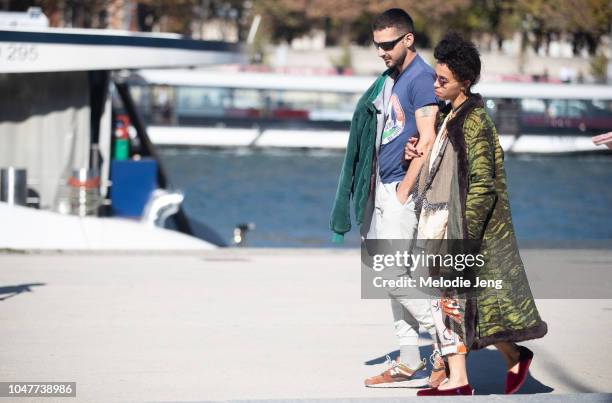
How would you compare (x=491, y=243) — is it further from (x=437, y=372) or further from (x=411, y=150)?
(x=437, y=372)

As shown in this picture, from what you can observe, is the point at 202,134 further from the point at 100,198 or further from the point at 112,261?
the point at 112,261

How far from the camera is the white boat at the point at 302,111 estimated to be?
54.8m

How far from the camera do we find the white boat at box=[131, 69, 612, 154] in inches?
2159

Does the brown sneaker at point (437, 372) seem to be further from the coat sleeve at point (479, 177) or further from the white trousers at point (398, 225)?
the coat sleeve at point (479, 177)

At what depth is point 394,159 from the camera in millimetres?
6270

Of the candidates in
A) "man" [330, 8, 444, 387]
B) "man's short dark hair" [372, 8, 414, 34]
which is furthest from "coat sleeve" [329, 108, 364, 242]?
"man's short dark hair" [372, 8, 414, 34]

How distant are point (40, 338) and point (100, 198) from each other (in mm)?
7434

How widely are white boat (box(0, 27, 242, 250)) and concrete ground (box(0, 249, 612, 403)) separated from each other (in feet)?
7.82

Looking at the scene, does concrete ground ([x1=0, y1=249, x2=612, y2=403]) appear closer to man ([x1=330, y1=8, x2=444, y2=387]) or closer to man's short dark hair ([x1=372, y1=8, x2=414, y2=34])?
man ([x1=330, y1=8, x2=444, y2=387])

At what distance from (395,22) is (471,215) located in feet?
3.93

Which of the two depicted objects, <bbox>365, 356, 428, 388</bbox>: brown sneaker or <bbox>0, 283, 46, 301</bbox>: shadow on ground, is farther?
<bbox>0, 283, 46, 301</bbox>: shadow on ground

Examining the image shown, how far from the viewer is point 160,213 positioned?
49.9 ft

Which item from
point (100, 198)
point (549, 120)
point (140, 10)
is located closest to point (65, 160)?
point (100, 198)

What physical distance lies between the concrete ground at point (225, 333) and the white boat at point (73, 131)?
2383 millimetres
